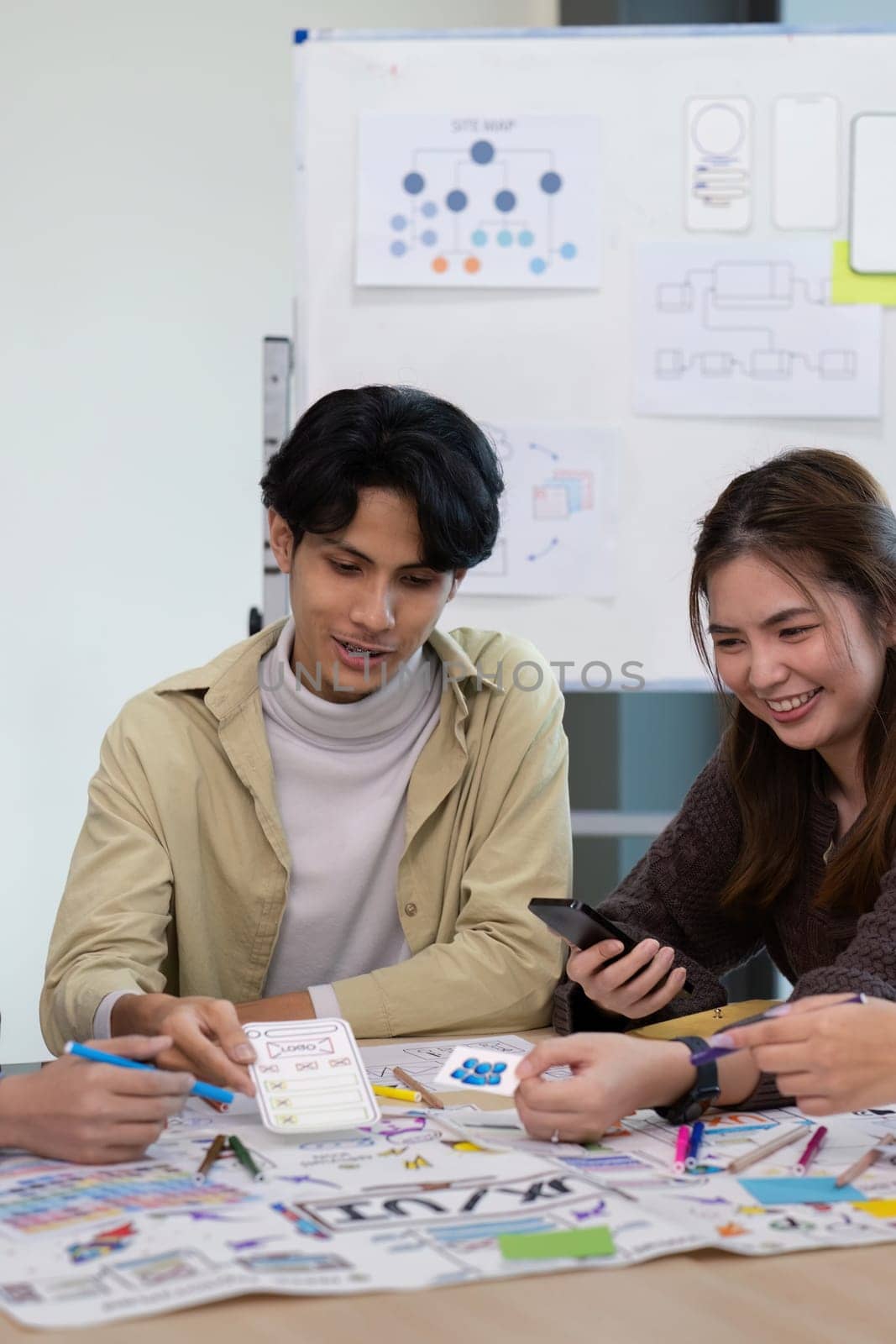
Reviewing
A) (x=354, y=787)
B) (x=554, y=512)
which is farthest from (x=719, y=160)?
(x=354, y=787)

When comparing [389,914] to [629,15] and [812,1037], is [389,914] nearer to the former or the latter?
[812,1037]

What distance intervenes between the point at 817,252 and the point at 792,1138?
1.63 m

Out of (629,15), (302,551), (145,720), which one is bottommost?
(145,720)

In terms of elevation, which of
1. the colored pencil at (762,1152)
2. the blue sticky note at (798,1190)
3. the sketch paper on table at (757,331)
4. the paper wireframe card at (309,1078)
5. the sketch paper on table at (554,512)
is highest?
the sketch paper on table at (757,331)

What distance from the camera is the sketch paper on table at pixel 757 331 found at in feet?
7.45

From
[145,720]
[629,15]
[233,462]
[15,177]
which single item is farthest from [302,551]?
[629,15]

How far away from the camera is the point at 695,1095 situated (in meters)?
1.08

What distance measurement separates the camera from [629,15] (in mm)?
3121

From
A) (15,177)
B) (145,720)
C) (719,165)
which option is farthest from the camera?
(15,177)

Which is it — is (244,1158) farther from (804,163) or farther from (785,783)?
(804,163)

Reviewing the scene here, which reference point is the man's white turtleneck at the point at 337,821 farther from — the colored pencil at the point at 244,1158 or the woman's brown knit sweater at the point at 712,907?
the colored pencil at the point at 244,1158

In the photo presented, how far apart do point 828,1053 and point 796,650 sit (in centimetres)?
54

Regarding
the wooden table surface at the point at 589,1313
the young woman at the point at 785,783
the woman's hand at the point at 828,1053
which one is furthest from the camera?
the young woman at the point at 785,783

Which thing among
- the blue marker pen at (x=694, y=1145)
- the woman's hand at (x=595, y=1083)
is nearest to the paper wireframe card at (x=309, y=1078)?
the woman's hand at (x=595, y=1083)
